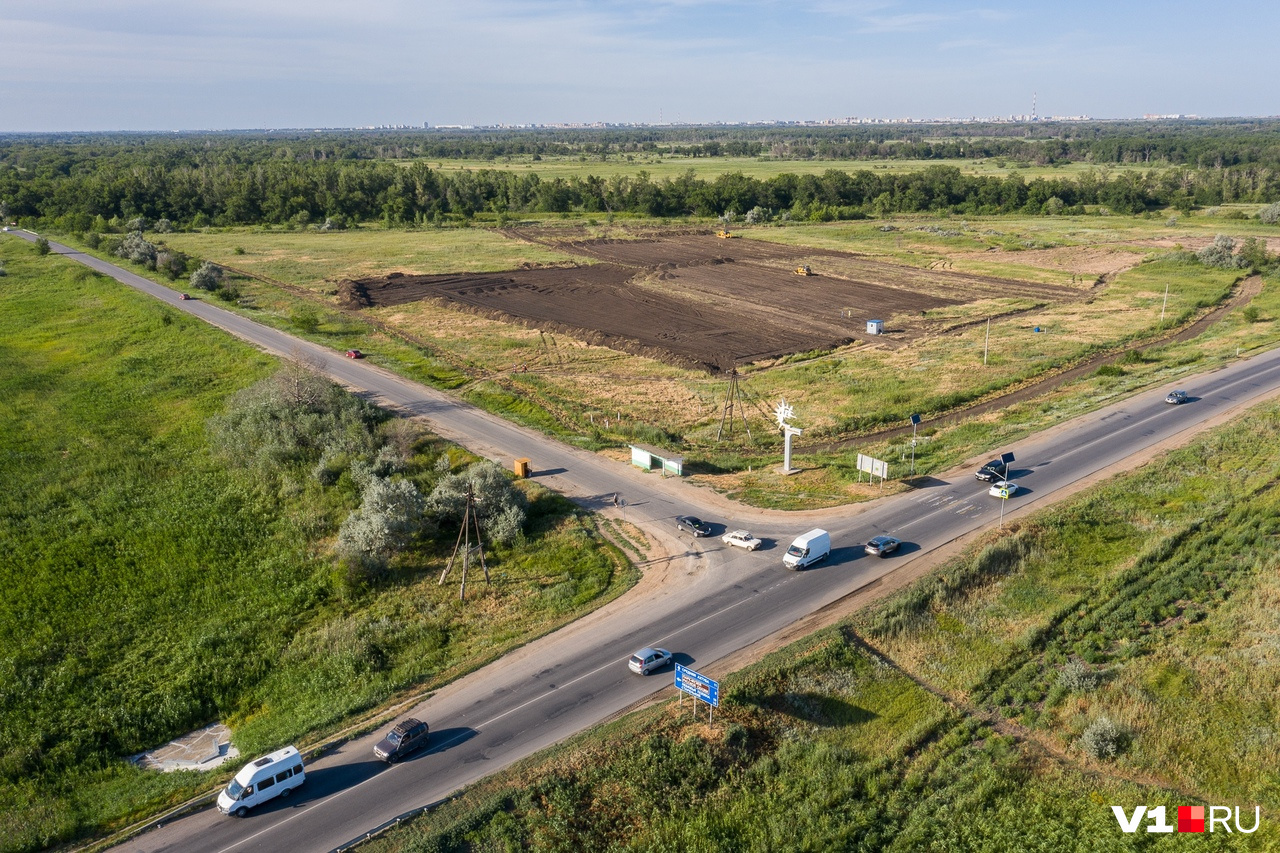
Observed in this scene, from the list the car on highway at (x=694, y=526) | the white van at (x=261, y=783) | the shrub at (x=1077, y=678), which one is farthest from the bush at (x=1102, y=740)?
Answer: the white van at (x=261, y=783)

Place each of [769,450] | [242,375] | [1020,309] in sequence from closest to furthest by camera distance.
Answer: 1. [769,450]
2. [242,375]
3. [1020,309]

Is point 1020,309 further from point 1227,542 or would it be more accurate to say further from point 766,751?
point 766,751

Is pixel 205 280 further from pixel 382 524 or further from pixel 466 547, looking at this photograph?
pixel 466 547

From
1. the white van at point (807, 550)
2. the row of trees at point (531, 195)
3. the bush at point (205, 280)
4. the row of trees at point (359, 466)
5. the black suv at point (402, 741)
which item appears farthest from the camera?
the row of trees at point (531, 195)

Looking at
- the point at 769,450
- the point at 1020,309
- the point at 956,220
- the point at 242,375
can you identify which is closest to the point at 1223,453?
the point at 769,450

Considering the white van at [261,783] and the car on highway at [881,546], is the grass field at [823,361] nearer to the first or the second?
the car on highway at [881,546]

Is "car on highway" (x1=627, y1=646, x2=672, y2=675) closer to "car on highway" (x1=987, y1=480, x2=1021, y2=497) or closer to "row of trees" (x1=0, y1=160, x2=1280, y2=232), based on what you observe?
"car on highway" (x1=987, y1=480, x2=1021, y2=497)
